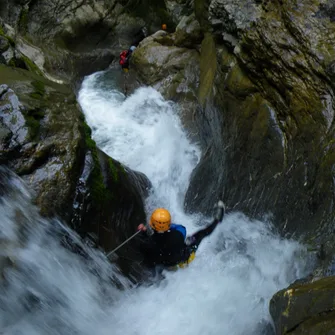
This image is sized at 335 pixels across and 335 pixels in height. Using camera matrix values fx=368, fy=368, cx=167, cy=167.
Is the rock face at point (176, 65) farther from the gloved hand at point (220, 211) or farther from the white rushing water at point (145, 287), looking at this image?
the white rushing water at point (145, 287)

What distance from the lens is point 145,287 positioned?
5.93m

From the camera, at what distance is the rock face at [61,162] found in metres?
4.95

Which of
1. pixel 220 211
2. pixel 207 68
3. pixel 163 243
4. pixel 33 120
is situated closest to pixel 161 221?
pixel 163 243

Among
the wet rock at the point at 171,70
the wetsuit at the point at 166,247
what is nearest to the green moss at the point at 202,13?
the wet rock at the point at 171,70

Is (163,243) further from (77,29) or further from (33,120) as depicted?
(77,29)

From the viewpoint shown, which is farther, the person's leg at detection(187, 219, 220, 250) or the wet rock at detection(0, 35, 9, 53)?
the wet rock at detection(0, 35, 9, 53)

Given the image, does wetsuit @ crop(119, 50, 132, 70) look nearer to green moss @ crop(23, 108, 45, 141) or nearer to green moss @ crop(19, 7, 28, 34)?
green moss @ crop(19, 7, 28, 34)

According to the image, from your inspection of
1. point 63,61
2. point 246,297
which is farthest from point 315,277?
point 63,61

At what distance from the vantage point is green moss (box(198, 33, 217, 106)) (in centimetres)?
840

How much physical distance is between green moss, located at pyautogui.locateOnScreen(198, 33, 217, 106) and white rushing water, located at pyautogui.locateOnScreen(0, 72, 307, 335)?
2820mm

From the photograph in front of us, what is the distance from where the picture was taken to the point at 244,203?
612cm

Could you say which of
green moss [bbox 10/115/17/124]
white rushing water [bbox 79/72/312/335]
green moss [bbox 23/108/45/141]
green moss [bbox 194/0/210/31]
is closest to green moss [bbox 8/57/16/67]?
green moss [bbox 23/108/45/141]

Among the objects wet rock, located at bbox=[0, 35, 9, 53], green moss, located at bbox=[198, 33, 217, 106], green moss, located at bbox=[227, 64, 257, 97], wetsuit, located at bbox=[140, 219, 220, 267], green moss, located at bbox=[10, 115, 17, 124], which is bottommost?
wetsuit, located at bbox=[140, 219, 220, 267]

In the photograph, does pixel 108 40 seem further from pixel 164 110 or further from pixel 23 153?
pixel 23 153
